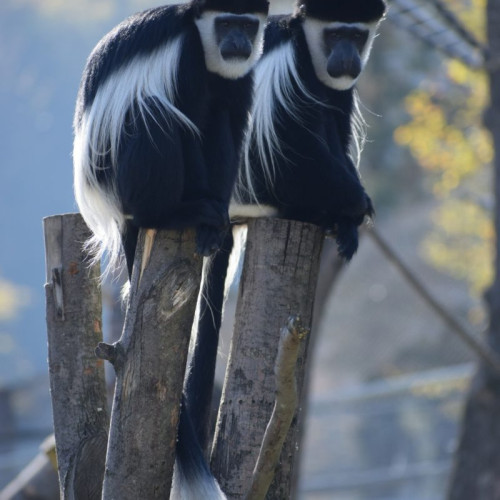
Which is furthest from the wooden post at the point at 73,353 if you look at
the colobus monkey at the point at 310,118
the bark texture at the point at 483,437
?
the bark texture at the point at 483,437

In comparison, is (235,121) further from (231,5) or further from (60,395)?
(60,395)

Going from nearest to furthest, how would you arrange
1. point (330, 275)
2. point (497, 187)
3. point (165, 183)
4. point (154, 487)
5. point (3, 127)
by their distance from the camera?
point (154, 487) < point (165, 183) < point (330, 275) < point (497, 187) < point (3, 127)

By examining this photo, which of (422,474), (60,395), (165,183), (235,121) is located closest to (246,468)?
(60,395)

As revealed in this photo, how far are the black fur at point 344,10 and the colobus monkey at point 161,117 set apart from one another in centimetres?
39

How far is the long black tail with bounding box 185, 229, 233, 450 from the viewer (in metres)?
1.64

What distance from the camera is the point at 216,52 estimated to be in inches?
68.7

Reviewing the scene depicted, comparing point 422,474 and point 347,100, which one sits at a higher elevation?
point 347,100

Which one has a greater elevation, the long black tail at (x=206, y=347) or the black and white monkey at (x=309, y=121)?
the black and white monkey at (x=309, y=121)

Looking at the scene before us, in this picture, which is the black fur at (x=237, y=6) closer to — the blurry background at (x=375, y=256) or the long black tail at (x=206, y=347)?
the long black tail at (x=206, y=347)

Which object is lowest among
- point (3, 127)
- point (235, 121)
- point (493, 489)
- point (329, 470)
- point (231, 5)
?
point (329, 470)

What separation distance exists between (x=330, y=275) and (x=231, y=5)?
4.53 feet

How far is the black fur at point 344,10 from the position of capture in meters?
2.13

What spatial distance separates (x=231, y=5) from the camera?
1744 mm

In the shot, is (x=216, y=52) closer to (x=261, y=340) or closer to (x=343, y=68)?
(x=343, y=68)
